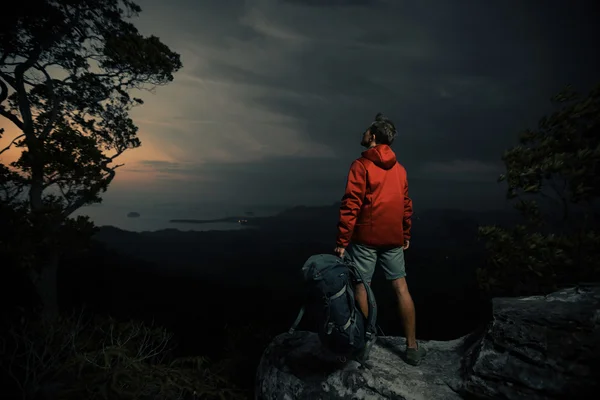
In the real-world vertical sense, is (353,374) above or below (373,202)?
below

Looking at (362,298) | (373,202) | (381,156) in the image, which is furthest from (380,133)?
(362,298)

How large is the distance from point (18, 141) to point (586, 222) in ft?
35.4

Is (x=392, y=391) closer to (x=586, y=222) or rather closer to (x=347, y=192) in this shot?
(x=347, y=192)

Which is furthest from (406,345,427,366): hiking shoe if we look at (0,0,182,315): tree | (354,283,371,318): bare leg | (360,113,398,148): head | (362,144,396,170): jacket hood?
(0,0,182,315): tree

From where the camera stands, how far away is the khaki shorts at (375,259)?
327 cm

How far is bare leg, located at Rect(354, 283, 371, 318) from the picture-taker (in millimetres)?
3291

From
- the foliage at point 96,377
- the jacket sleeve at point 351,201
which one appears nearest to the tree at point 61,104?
the foliage at point 96,377

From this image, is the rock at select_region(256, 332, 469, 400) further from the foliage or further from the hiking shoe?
the foliage

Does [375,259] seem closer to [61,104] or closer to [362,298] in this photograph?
[362,298]

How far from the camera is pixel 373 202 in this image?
10.5 feet

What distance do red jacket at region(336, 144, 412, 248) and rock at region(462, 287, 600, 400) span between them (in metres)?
1.30

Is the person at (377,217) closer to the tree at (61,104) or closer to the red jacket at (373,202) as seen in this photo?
the red jacket at (373,202)

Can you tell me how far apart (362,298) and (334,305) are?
0.66 m

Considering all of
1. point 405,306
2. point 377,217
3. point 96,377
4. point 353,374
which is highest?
point 377,217
